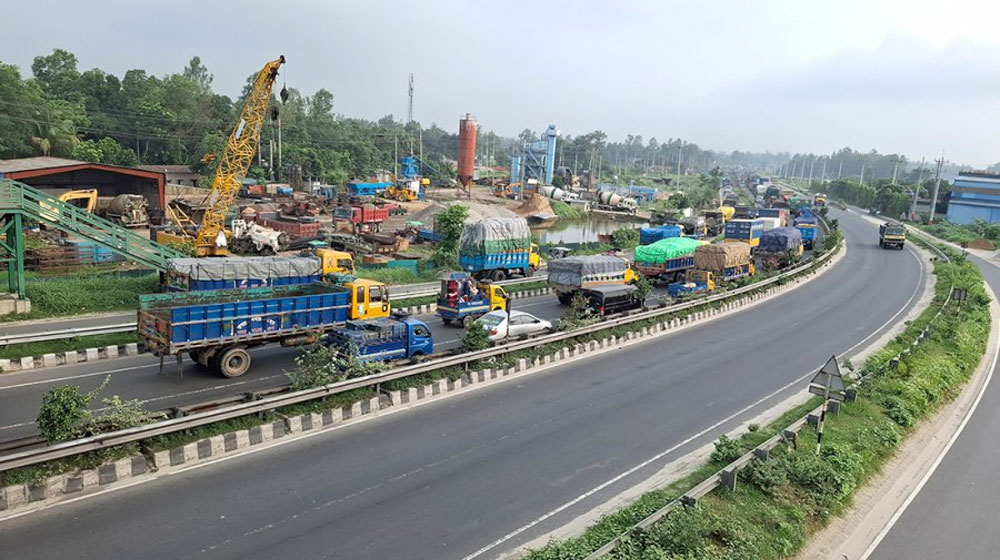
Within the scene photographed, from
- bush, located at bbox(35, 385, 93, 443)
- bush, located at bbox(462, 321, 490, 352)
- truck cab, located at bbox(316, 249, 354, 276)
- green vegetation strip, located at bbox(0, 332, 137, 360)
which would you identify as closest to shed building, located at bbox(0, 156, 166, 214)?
truck cab, located at bbox(316, 249, 354, 276)

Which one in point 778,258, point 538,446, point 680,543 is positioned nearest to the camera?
point 680,543

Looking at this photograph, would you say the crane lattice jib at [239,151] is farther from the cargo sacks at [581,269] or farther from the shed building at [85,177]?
the cargo sacks at [581,269]

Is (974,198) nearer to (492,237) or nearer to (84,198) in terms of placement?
(492,237)

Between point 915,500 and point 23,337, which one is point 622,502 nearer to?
point 915,500

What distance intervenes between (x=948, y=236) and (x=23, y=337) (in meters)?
83.6

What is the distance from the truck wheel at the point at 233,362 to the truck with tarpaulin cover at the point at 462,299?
27.9 feet

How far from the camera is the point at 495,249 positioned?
3312cm

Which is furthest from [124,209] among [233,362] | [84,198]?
[233,362]

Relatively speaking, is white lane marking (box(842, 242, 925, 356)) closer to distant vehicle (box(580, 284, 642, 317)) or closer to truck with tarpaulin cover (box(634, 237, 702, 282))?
distant vehicle (box(580, 284, 642, 317))

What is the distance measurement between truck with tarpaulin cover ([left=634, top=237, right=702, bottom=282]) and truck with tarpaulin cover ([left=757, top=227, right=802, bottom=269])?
9.50 meters

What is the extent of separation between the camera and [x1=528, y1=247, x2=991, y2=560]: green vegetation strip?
9.24 m

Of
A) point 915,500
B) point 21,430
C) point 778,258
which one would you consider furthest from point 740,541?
point 778,258

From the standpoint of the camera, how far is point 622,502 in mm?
11375

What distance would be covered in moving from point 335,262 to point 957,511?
24.0 m
